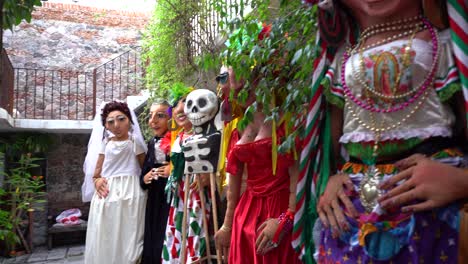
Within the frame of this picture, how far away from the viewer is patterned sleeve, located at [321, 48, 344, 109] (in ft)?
4.35

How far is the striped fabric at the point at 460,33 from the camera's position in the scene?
3.49 ft

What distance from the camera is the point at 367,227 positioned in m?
1.15

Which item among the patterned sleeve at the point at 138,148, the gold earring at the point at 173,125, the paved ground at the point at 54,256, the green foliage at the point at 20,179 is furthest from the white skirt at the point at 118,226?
the green foliage at the point at 20,179

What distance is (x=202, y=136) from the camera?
10.4ft

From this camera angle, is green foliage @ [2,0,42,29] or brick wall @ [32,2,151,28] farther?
brick wall @ [32,2,151,28]

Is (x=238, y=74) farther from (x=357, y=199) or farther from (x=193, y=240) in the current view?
(x=193, y=240)

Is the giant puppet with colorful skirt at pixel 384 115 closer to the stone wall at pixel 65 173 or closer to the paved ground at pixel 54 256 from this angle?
the paved ground at pixel 54 256

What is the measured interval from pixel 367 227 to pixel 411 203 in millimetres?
133

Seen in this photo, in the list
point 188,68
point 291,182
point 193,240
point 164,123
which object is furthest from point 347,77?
point 188,68

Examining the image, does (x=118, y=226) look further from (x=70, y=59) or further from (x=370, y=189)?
(x=70, y=59)

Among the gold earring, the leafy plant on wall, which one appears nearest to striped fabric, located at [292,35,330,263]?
the gold earring

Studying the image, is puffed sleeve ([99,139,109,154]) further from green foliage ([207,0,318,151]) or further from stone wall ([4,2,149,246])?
stone wall ([4,2,149,246])

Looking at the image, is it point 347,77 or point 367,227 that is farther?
point 347,77

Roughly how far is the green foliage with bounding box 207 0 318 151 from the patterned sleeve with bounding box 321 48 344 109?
0.54 ft
